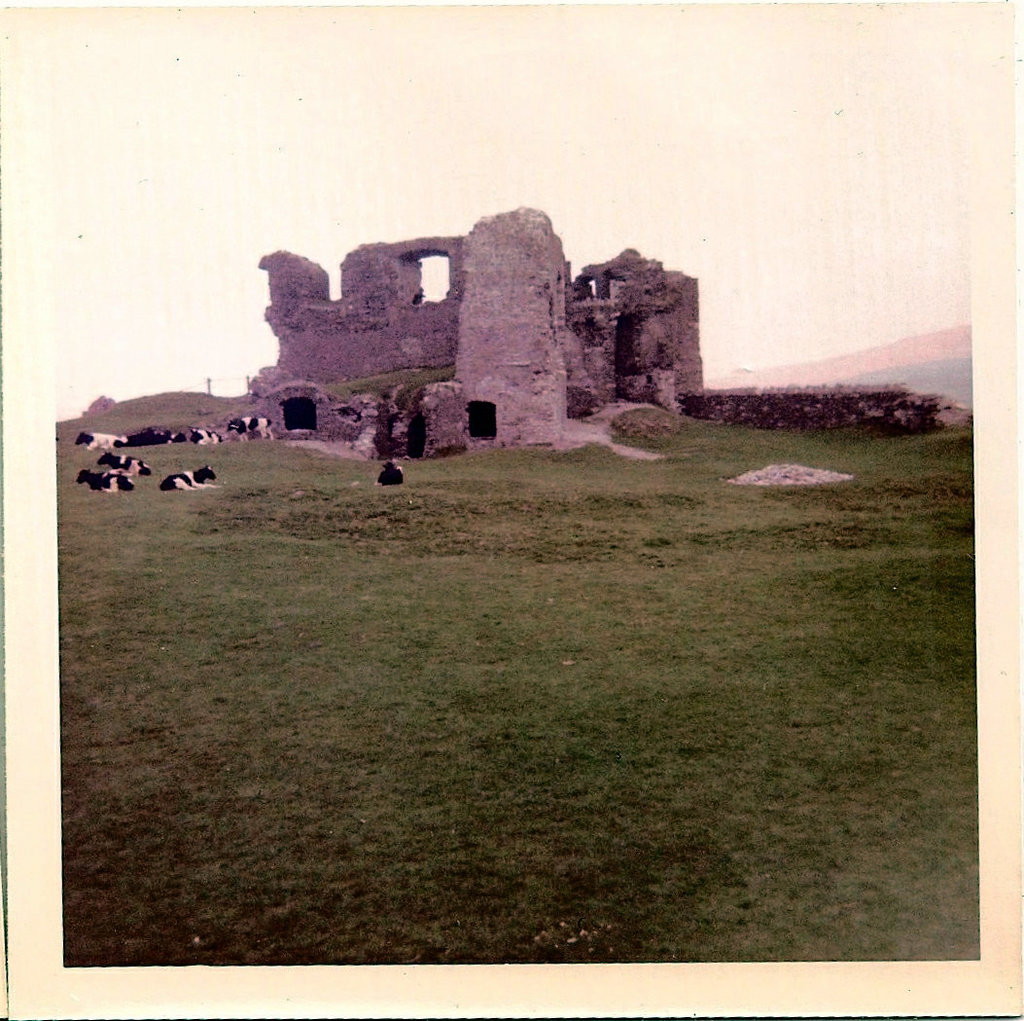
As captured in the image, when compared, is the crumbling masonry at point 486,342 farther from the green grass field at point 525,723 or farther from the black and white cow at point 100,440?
the green grass field at point 525,723

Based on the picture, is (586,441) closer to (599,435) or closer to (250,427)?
(599,435)

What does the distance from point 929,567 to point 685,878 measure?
2.90 m

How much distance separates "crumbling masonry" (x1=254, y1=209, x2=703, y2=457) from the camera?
9430 mm

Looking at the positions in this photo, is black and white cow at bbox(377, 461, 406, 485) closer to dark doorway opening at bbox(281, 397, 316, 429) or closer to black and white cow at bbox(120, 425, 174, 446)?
black and white cow at bbox(120, 425, 174, 446)

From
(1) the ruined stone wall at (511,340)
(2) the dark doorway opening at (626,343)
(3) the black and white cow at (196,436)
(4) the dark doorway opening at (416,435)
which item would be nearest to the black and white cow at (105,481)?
(3) the black and white cow at (196,436)

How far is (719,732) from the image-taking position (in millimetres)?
5953

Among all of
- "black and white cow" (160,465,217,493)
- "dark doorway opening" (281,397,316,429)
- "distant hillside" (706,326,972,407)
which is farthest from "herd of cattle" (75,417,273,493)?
"distant hillside" (706,326,972,407)

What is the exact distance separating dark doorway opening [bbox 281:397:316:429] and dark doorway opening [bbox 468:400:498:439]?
2353 millimetres

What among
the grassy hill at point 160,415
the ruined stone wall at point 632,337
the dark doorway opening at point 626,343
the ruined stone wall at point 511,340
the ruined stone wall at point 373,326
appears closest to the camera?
the grassy hill at point 160,415

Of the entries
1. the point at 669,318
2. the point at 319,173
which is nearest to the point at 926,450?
the point at 319,173

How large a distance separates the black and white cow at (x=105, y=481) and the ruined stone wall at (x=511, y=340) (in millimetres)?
4436

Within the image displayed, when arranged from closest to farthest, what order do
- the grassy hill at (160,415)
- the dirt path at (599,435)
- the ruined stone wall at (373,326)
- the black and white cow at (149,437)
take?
the grassy hill at (160,415) → the black and white cow at (149,437) → the dirt path at (599,435) → the ruined stone wall at (373,326)

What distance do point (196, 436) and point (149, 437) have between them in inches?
18.5

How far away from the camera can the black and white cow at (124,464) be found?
296 inches
